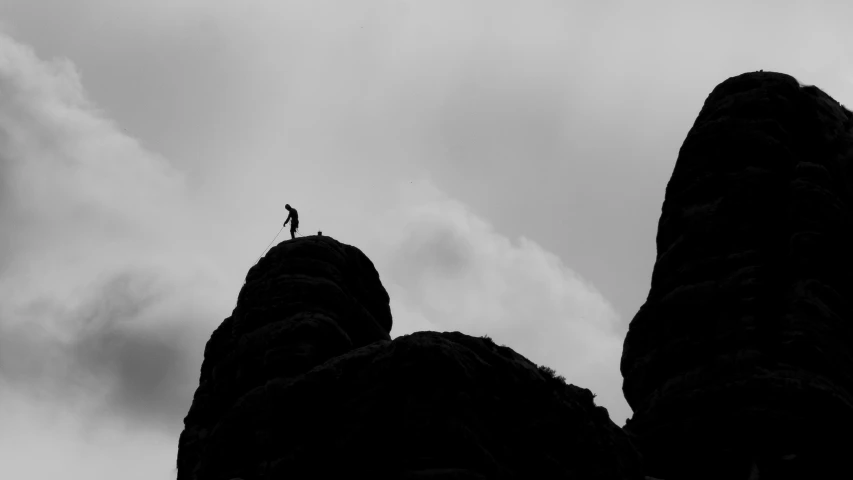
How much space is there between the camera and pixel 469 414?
36.0 m

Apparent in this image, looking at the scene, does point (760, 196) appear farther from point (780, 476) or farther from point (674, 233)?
point (780, 476)

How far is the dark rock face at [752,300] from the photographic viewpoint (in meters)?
44.8

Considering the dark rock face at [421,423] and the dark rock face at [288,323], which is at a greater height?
the dark rock face at [288,323]

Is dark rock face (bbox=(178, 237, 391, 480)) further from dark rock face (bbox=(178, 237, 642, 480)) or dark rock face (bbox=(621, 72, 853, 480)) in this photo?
dark rock face (bbox=(621, 72, 853, 480))

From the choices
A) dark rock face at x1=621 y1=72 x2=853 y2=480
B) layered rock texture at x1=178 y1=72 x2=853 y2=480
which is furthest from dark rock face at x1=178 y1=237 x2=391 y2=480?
dark rock face at x1=621 y1=72 x2=853 y2=480

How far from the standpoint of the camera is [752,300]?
4838cm

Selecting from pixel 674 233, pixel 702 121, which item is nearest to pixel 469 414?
pixel 674 233

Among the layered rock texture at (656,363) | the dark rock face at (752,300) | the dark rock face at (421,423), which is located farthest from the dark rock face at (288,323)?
the dark rock face at (752,300)

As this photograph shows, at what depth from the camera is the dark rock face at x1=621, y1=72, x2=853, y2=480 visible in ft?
147

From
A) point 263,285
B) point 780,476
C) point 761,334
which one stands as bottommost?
point 780,476

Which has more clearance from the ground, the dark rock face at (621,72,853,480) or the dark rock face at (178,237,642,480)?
the dark rock face at (621,72,853,480)

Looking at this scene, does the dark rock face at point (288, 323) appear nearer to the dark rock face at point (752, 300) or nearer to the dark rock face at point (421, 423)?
the dark rock face at point (421, 423)

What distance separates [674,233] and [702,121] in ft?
23.8

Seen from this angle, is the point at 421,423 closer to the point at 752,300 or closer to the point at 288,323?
the point at 288,323
